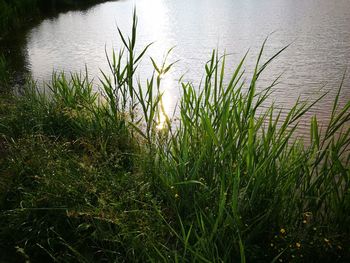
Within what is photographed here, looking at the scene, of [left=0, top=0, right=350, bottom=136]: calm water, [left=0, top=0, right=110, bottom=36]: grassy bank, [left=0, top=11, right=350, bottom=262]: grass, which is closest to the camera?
[left=0, top=11, right=350, bottom=262]: grass

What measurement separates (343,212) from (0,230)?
152cm

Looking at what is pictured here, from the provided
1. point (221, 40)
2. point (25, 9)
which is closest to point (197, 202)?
point (221, 40)

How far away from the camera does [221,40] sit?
8.10m

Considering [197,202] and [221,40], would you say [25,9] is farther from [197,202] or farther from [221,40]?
[197,202]

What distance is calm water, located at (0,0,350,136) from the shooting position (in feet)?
17.6

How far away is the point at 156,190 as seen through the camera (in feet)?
6.51

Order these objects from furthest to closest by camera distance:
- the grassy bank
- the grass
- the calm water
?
the grassy bank, the calm water, the grass

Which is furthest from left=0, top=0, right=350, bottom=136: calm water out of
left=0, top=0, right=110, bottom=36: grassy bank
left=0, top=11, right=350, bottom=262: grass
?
left=0, top=11, right=350, bottom=262: grass

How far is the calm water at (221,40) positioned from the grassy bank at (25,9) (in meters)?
0.47

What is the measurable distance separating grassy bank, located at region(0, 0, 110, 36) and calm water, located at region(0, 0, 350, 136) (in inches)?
18.7

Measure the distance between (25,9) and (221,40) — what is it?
6224 mm

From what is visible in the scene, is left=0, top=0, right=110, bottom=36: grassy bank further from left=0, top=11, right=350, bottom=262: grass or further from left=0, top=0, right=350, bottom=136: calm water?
left=0, top=11, right=350, bottom=262: grass

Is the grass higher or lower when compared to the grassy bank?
lower

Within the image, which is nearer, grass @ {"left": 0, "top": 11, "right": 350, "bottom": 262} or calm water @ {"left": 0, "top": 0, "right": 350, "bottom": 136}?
grass @ {"left": 0, "top": 11, "right": 350, "bottom": 262}
